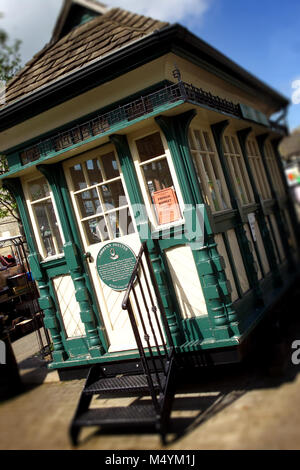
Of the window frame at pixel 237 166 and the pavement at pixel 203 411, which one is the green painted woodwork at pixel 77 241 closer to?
the pavement at pixel 203 411

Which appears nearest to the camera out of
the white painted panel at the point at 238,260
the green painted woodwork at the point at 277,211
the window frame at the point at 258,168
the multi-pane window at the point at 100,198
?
the multi-pane window at the point at 100,198

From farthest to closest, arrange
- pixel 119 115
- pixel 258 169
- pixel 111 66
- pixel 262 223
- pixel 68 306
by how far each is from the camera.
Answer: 1. pixel 258 169
2. pixel 262 223
3. pixel 68 306
4. pixel 119 115
5. pixel 111 66

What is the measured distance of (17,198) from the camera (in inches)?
271

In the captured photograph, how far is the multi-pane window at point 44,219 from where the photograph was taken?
6.80m

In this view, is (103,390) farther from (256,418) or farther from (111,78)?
(111,78)

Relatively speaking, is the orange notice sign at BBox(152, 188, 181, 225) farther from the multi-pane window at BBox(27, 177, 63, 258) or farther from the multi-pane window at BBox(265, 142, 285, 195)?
the multi-pane window at BBox(265, 142, 285, 195)

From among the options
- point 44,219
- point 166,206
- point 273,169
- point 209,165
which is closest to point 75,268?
point 44,219

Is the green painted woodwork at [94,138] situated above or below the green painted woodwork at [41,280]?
above

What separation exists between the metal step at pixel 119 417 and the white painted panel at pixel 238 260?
9.11 feet

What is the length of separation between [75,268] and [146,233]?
1384 millimetres

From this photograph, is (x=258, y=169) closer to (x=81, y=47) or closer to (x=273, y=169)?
(x=273, y=169)

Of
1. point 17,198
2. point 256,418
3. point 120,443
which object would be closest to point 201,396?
point 256,418

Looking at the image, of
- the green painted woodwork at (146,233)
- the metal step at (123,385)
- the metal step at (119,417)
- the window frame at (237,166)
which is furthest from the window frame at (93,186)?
the metal step at (119,417)

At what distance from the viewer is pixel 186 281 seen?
576 cm
